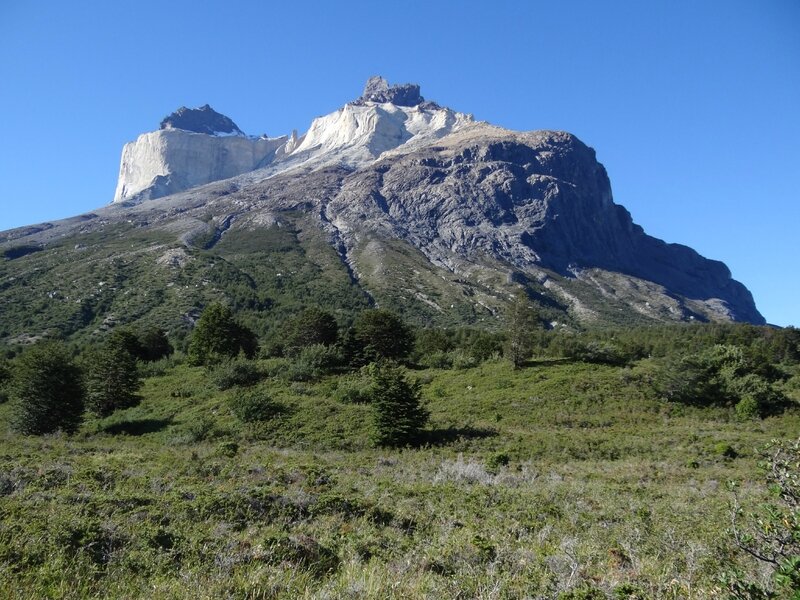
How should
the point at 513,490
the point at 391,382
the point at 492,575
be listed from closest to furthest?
1. the point at 492,575
2. the point at 513,490
3. the point at 391,382

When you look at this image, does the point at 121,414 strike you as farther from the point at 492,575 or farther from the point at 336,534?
the point at 492,575

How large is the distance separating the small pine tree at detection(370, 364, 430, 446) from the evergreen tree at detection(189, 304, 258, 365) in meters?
25.9

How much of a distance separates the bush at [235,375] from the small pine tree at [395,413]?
1585 cm

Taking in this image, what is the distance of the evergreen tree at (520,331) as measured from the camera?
39.6 m

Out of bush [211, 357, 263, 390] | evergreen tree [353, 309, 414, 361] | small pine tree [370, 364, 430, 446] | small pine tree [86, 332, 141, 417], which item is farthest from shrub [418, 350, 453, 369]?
small pine tree [86, 332, 141, 417]

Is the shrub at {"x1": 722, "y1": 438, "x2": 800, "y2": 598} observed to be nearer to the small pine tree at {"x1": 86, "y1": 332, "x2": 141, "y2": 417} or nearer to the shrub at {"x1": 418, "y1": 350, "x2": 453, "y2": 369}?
the small pine tree at {"x1": 86, "y1": 332, "x2": 141, "y2": 417}

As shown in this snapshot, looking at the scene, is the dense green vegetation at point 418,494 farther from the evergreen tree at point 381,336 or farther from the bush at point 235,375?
the evergreen tree at point 381,336

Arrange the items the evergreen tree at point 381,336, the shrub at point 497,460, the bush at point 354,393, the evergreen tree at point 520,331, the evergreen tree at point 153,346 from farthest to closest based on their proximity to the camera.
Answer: the evergreen tree at point 153,346
the evergreen tree at point 381,336
the evergreen tree at point 520,331
the bush at point 354,393
the shrub at point 497,460

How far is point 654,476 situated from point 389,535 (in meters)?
12.9

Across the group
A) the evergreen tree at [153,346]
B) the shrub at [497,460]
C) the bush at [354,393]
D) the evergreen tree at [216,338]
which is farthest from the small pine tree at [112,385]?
the shrub at [497,460]

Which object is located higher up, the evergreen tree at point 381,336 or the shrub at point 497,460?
the evergreen tree at point 381,336

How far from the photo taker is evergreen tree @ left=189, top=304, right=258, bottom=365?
4734cm

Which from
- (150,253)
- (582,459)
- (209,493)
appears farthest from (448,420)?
(150,253)

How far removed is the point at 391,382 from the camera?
2439cm
